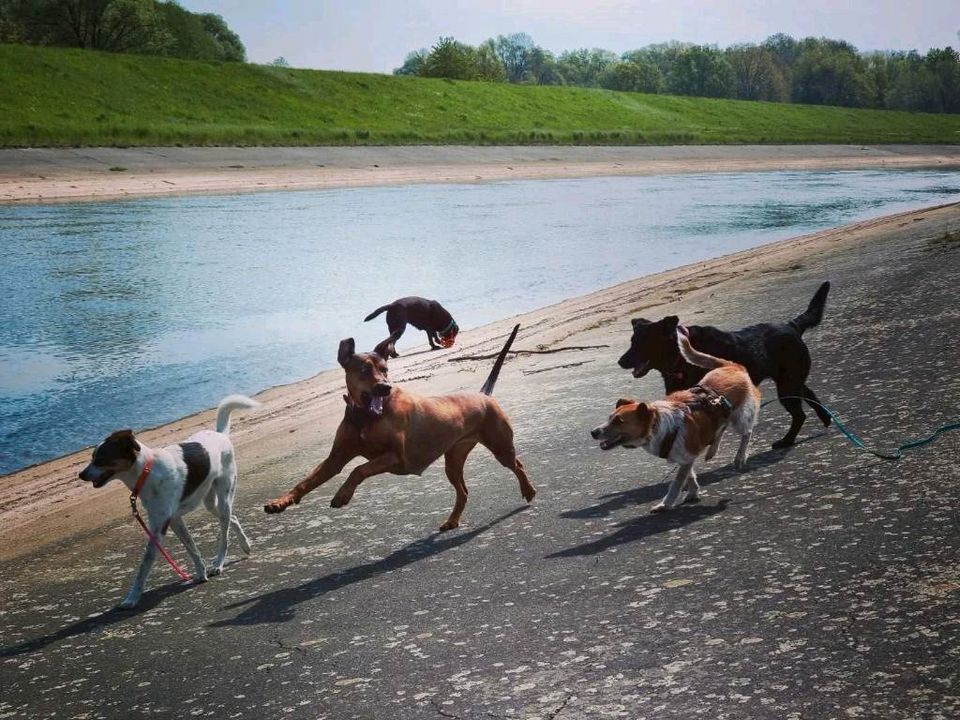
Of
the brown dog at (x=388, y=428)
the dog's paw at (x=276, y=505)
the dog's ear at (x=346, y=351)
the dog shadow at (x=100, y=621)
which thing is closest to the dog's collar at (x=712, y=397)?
the brown dog at (x=388, y=428)

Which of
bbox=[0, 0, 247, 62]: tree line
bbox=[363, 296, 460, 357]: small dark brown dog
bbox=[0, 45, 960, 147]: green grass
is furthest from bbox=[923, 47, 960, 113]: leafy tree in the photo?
bbox=[363, 296, 460, 357]: small dark brown dog

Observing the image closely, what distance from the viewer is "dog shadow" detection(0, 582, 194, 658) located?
696 centimetres

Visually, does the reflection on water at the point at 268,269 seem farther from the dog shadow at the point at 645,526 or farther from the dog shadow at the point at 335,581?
the dog shadow at the point at 645,526

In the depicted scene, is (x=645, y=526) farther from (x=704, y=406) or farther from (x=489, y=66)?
(x=489, y=66)

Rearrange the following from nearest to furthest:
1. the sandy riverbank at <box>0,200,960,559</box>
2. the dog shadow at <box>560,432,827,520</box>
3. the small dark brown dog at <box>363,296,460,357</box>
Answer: the dog shadow at <box>560,432,827,520</box>
the sandy riverbank at <box>0,200,960,559</box>
the small dark brown dog at <box>363,296,460,357</box>

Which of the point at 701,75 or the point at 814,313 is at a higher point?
the point at 701,75

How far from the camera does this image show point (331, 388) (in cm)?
1530

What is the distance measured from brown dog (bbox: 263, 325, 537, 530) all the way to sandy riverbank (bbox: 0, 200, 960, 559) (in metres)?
2.89

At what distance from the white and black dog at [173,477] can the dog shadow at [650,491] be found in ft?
7.34

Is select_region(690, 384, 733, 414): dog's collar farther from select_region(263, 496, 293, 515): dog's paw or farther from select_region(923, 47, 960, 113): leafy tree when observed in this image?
select_region(923, 47, 960, 113): leafy tree

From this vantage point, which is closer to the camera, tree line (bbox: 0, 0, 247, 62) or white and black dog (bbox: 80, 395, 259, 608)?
white and black dog (bbox: 80, 395, 259, 608)

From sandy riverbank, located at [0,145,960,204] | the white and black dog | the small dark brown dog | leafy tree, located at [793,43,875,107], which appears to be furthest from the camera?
leafy tree, located at [793,43,875,107]

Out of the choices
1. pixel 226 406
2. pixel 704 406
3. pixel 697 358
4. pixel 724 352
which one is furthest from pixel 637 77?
pixel 704 406

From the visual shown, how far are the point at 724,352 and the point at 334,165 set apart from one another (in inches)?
1810
